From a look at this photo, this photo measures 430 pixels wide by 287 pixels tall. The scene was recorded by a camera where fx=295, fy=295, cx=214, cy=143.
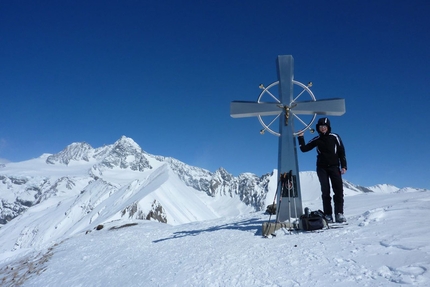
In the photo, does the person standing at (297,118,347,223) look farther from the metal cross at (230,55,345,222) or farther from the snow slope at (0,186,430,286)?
the metal cross at (230,55,345,222)

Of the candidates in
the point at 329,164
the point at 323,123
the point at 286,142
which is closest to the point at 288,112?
the point at 286,142

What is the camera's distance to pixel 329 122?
9.45 m

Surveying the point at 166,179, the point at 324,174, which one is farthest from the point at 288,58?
the point at 166,179

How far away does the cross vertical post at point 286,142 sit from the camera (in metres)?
10.3

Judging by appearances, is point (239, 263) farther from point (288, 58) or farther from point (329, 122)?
point (288, 58)

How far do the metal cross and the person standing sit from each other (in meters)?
1.14

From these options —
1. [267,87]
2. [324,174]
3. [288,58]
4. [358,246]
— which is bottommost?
[358,246]

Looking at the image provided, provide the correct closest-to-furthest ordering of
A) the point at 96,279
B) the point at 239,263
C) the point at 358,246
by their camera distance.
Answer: the point at 358,246 < the point at 239,263 < the point at 96,279

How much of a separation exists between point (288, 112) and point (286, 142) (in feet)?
3.48

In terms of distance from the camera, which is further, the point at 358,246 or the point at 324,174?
the point at 324,174

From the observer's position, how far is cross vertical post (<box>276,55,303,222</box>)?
10.3m

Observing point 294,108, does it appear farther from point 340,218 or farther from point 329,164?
point 340,218

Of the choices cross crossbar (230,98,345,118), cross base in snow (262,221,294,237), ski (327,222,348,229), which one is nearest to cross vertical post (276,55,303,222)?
cross crossbar (230,98,345,118)

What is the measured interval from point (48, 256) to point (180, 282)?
31.2 ft
